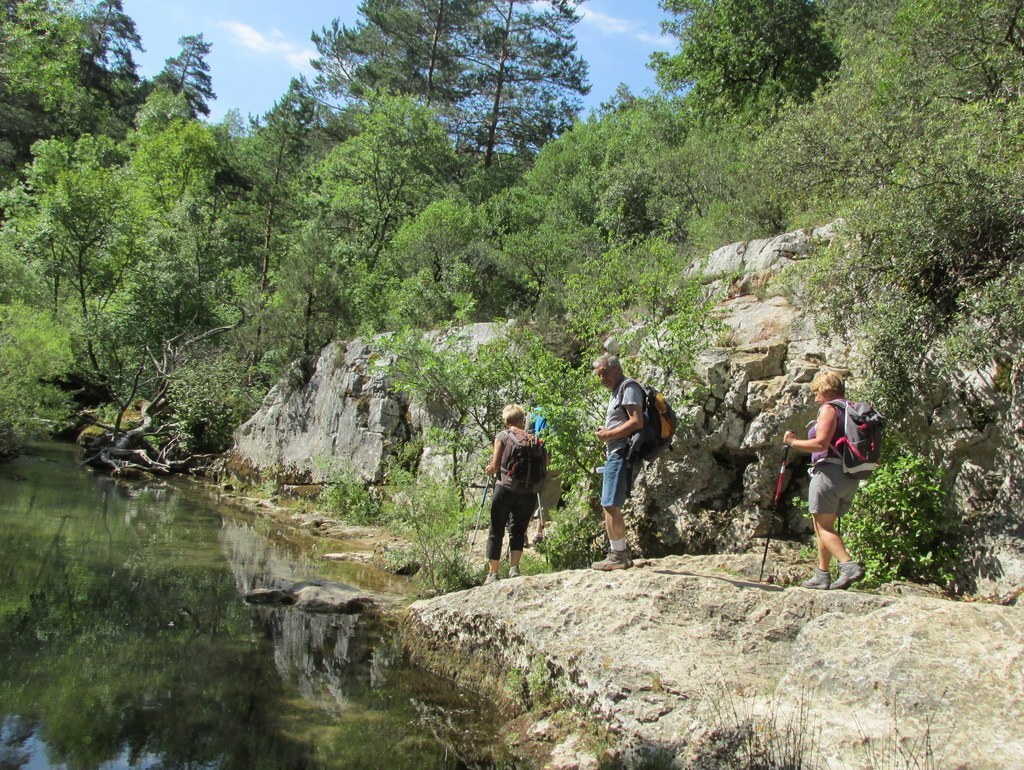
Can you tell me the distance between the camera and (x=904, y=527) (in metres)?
6.89

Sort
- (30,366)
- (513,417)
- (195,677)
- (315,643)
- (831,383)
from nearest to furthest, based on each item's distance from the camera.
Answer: (195,677), (831,383), (315,643), (513,417), (30,366)

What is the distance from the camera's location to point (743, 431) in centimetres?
870

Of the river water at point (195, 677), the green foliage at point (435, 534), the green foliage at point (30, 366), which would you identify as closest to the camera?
the river water at point (195, 677)

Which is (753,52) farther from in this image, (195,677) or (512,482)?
(195,677)

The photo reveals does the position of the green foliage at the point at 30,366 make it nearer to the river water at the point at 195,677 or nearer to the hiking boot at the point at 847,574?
the river water at the point at 195,677

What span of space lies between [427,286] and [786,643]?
56.0ft

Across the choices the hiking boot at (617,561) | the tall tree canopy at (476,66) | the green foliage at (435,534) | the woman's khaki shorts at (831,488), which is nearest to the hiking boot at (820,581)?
the woman's khaki shorts at (831,488)

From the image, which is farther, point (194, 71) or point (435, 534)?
point (194, 71)

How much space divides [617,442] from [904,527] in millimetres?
2904

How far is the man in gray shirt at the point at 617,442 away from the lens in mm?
6219

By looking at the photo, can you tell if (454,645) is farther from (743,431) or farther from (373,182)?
(373,182)

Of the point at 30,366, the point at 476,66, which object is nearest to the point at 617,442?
the point at 30,366

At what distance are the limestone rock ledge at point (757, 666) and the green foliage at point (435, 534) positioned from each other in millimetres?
1877

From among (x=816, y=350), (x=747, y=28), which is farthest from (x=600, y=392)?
(x=747, y=28)
